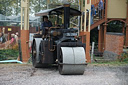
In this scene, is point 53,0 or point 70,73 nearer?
point 70,73

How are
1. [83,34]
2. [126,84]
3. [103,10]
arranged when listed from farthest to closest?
[103,10] → [83,34] → [126,84]

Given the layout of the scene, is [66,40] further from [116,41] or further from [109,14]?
[109,14]

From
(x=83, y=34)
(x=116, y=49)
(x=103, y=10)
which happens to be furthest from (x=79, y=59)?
(x=103, y=10)

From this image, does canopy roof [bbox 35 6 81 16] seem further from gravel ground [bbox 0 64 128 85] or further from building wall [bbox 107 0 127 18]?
building wall [bbox 107 0 127 18]

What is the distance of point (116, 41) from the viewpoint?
668 inches

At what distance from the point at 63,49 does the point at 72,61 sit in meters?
0.51

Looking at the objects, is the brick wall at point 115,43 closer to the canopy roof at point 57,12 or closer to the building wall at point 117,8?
the building wall at point 117,8

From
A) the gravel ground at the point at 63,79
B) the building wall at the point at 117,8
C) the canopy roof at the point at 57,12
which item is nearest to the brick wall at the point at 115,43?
the building wall at the point at 117,8

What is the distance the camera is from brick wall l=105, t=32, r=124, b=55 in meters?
16.2

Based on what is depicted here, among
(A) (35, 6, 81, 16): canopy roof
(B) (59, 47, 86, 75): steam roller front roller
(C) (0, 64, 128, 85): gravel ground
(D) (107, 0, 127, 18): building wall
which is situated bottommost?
(C) (0, 64, 128, 85): gravel ground

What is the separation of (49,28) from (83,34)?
3.99 meters

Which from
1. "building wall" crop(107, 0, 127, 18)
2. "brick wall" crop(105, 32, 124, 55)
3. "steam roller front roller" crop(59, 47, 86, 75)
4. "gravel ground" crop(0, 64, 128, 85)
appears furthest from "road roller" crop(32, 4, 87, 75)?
"building wall" crop(107, 0, 127, 18)

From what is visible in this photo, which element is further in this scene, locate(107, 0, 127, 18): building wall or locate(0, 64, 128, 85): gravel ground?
locate(107, 0, 127, 18): building wall

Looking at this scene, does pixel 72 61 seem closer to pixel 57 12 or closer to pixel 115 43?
pixel 57 12
